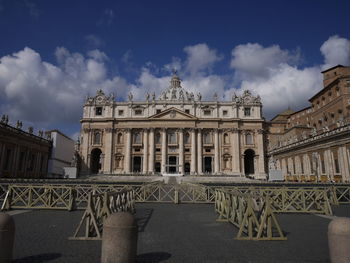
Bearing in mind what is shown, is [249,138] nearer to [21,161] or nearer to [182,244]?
[21,161]

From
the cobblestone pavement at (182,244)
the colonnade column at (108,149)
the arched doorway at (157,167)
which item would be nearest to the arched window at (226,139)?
the arched doorway at (157,167)

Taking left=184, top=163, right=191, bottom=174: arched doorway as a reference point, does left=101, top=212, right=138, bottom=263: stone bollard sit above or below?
below

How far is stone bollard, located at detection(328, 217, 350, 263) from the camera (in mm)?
5020

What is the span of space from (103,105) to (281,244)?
59499mm

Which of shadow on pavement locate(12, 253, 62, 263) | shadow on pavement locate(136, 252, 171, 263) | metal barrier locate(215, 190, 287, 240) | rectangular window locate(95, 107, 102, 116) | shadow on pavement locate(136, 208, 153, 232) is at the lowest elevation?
shadow on pavement locate(136, 252, 171, 263)

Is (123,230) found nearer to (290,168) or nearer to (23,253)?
(23,253)

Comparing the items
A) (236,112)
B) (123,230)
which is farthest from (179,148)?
(123,230)

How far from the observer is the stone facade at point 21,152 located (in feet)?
124

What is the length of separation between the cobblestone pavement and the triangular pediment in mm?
49051

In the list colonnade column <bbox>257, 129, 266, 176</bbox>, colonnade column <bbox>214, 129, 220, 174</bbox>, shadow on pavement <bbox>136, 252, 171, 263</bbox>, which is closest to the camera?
shadow on pavement <bbox>136, 252, 171, 263</bbox>

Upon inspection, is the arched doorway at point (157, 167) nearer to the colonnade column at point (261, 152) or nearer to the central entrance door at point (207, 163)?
the central entrance door at point (207, 163)

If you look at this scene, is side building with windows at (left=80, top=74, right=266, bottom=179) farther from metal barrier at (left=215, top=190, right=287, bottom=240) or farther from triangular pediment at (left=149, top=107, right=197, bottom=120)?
metal barrier at (left=215, top=190, right=287, bottom=240)

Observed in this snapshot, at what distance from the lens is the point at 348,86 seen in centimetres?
4459

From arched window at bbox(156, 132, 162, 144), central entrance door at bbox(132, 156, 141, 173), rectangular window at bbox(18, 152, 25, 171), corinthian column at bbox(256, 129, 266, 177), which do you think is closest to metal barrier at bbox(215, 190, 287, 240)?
rectangular window at bbox(18, 152, 25, 171)
